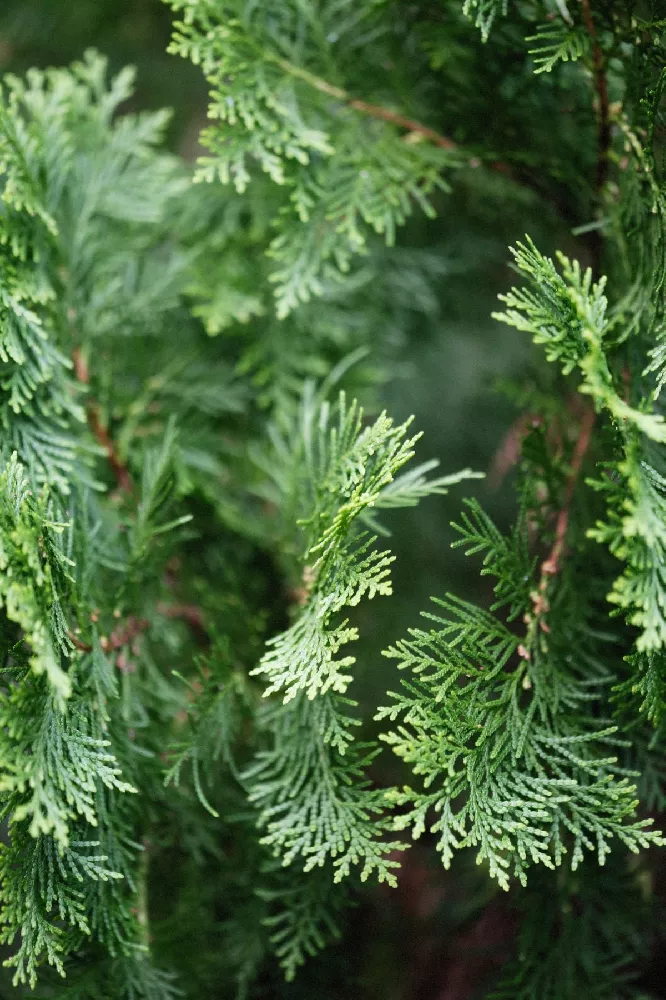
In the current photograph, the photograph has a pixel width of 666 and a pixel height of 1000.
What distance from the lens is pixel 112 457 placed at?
1.33 m

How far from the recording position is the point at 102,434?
51.8 inches

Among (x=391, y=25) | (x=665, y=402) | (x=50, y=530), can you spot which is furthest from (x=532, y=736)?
(x=391, y=25)

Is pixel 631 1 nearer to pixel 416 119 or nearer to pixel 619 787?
pixel 416 119

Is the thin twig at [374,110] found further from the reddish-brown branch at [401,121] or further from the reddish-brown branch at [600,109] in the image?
the reddish-brown branch at [600,109]

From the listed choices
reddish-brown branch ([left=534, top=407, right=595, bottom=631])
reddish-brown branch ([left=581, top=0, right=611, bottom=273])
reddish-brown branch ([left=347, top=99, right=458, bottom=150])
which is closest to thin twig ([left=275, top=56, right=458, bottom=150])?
reddish-brown branch ([left=347, top=99, right=458, bottom=150])

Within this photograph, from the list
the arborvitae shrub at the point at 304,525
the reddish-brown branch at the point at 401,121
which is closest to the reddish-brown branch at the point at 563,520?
the arborvitae shrub at the point at 304,525

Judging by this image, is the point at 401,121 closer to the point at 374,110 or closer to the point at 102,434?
the point at 374,110

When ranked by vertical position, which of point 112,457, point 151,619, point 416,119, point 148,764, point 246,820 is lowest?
point 246,820

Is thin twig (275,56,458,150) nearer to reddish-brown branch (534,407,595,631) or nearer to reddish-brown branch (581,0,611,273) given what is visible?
reddish-brown branch (581,0,611,273)

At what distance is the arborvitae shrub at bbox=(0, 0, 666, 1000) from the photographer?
900mm

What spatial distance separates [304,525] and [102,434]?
18.2 inches

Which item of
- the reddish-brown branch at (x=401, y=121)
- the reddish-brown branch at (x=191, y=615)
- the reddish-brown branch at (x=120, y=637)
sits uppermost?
the reddish-brown branch at (x=401, y=121)

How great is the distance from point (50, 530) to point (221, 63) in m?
0.67

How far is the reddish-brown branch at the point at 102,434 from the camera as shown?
1295mm
